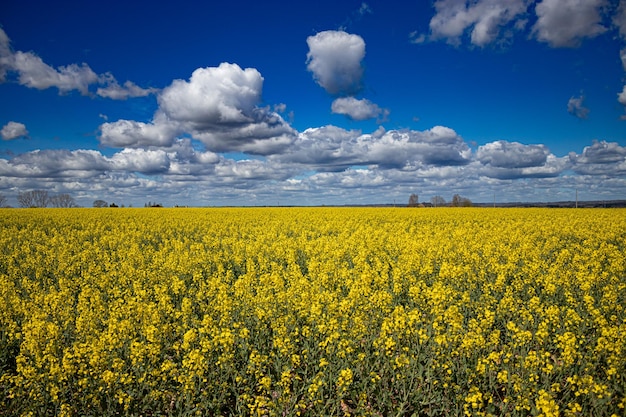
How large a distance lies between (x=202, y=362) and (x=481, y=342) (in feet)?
13.9

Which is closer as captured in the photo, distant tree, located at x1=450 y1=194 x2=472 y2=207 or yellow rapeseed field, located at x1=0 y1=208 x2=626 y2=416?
yellow rapeseed field, located at x1=0 y1=208 x2=626 y2=416

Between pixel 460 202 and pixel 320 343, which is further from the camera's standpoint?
pixel 460 202

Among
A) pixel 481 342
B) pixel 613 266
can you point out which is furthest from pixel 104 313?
pixel 613 266

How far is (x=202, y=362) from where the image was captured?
5.30 meters

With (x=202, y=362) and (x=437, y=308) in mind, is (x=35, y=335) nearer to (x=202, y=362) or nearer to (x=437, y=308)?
(x=202, y=362)

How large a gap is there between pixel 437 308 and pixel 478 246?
27.1 feet

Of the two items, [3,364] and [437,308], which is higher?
[437,308]

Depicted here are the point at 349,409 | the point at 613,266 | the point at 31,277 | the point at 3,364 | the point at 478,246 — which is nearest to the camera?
the point at 349,409

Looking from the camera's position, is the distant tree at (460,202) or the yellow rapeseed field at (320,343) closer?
the yellow rapeseed field at (320,343)

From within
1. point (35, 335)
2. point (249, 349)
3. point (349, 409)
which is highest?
point (35, 335)

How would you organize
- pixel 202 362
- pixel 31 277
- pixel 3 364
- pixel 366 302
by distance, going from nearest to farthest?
pixel 202 362
pixel 3 364
pixel 366 302
pixel 31 277

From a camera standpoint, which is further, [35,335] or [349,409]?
[35,335]

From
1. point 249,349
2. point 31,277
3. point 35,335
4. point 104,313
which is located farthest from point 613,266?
point 31,277

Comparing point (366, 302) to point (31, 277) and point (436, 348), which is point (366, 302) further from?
point (31, 277)
